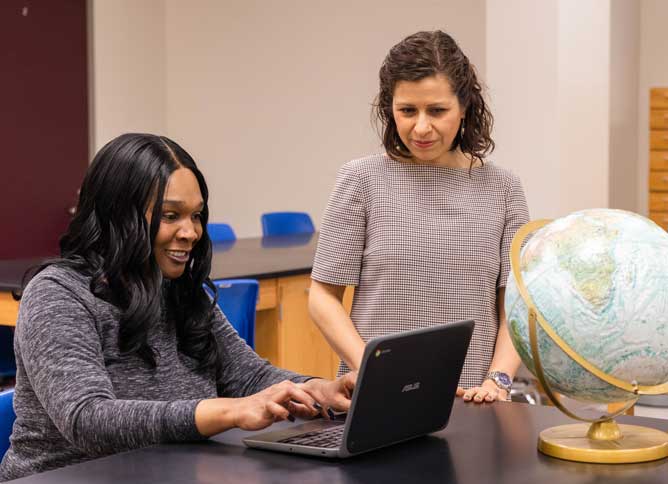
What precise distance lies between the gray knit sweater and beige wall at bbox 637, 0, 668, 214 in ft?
17.9

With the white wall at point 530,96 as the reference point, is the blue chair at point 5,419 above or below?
below

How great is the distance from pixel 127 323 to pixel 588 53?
14.1ft

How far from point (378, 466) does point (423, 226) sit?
805mm

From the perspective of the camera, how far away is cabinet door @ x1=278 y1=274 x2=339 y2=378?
461cm

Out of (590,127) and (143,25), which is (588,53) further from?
(143,25)

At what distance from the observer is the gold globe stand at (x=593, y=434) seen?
1665 mm

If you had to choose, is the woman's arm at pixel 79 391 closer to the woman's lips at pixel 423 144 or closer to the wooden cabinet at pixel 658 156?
the woman's lips at pixel 423 144

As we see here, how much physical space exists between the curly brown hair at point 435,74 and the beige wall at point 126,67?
5.67 meters

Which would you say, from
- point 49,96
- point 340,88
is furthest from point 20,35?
point 340,88

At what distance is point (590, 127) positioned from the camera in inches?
230

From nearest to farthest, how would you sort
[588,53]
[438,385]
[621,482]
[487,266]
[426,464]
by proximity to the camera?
[621,482]
[426,464]
[438,385]
[487,266]
[588,53]

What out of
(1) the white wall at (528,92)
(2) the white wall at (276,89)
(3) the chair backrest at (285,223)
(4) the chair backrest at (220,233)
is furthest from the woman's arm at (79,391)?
(2) the white wall at (276,89)

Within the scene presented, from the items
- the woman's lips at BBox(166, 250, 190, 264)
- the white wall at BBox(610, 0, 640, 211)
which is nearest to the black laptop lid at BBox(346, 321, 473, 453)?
the woman's lips at BBox(166, 250, 190, 264)

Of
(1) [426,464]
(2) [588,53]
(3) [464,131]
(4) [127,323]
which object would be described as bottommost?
(1) [426,464]
